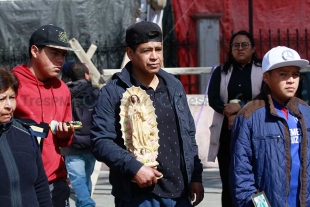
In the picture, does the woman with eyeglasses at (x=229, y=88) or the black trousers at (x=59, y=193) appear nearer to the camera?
the black trousers at (x=59, y=193)

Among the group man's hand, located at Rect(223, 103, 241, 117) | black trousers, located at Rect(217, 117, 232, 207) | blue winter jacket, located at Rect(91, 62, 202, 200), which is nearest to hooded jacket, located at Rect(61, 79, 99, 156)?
black trousers, located at Rect(217, 117, 232, 207)

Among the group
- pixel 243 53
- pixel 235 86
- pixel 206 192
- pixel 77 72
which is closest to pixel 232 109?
pixel 235 86

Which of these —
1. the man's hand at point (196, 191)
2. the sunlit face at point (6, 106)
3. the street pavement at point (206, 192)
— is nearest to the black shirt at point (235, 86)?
the man's hand at point (196, 191)

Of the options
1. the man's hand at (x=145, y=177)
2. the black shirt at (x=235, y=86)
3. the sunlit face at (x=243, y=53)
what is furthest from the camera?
the sunlit face at (x=243, y=53)

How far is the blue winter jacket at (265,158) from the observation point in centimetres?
461

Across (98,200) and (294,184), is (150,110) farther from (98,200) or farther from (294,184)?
(98,200)

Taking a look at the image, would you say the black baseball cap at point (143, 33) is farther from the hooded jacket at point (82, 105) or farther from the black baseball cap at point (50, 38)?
the hooded jacket at point (82, 105)

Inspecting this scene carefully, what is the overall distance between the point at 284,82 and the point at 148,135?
36.7 inches

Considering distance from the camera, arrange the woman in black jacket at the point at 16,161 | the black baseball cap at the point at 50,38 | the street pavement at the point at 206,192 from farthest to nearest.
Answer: the street pavement at the point at 206,192 → the black baseball cap at the point at 50,38 → the woman in black jacket at the point at 16,161

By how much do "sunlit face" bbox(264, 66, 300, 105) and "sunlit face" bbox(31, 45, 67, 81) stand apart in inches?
59.9

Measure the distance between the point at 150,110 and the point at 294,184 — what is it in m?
1.01

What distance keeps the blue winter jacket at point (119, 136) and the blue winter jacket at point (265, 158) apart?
0.35m

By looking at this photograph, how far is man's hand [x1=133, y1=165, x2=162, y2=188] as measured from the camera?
458 cm

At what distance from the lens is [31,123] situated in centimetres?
465
